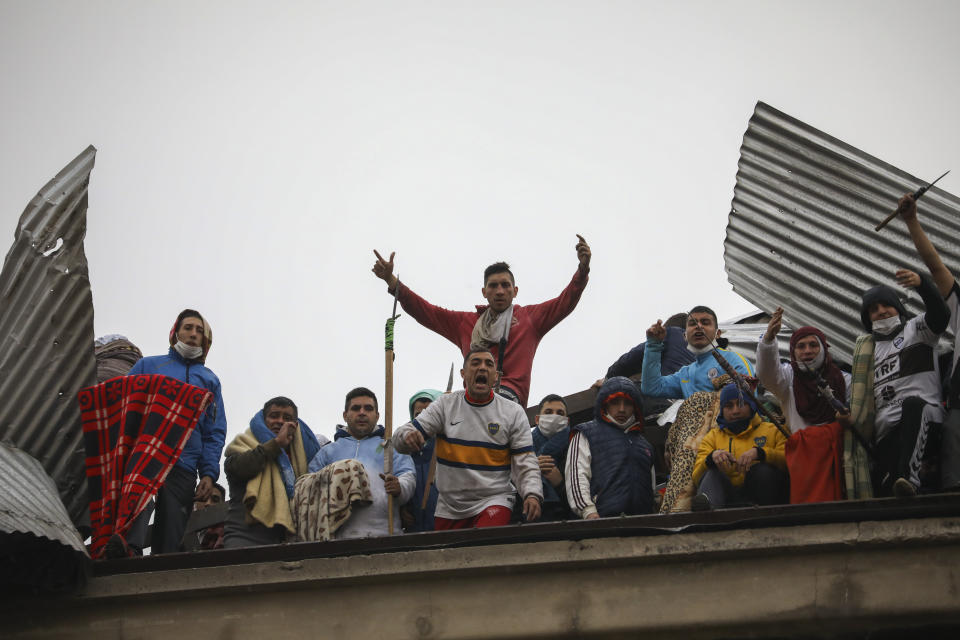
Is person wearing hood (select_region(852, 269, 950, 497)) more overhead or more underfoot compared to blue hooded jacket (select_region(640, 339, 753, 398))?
more underfoot

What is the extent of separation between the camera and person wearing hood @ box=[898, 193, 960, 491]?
5.86m

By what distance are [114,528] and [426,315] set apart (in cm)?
318

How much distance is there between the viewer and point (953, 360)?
251 inches

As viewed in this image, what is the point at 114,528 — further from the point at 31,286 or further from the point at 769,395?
the point at 769,395

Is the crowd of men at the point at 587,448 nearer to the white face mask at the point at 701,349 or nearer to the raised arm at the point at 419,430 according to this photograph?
the raised arm at the point at 419,430

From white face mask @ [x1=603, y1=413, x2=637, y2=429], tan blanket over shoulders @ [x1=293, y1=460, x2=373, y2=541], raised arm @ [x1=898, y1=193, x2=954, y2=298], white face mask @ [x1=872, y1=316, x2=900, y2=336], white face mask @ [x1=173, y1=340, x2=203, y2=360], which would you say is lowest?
tan blanket over shoulders @ [x1=293, y1=460, x2=373, y2=541]

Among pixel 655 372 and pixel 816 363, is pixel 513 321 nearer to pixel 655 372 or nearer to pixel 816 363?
pixel 655 372

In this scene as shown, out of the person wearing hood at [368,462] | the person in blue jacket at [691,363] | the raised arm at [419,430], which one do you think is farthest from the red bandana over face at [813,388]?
the person wearing hood at [368,462]

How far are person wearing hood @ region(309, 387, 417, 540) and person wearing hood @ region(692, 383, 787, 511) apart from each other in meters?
2.08

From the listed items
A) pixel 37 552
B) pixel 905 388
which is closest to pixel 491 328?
pixel 905 388

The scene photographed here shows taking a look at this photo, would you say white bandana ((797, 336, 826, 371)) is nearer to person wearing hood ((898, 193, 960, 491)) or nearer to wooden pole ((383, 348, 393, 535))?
person wearing hood ((898, 193, 960, 491))

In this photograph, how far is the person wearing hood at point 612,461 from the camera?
22.8ft

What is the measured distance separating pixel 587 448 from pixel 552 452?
0.42 m

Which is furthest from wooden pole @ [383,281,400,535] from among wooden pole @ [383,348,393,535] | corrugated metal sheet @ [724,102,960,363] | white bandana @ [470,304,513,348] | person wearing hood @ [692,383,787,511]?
corrugated metal sheet @ [724,102,960,363]
